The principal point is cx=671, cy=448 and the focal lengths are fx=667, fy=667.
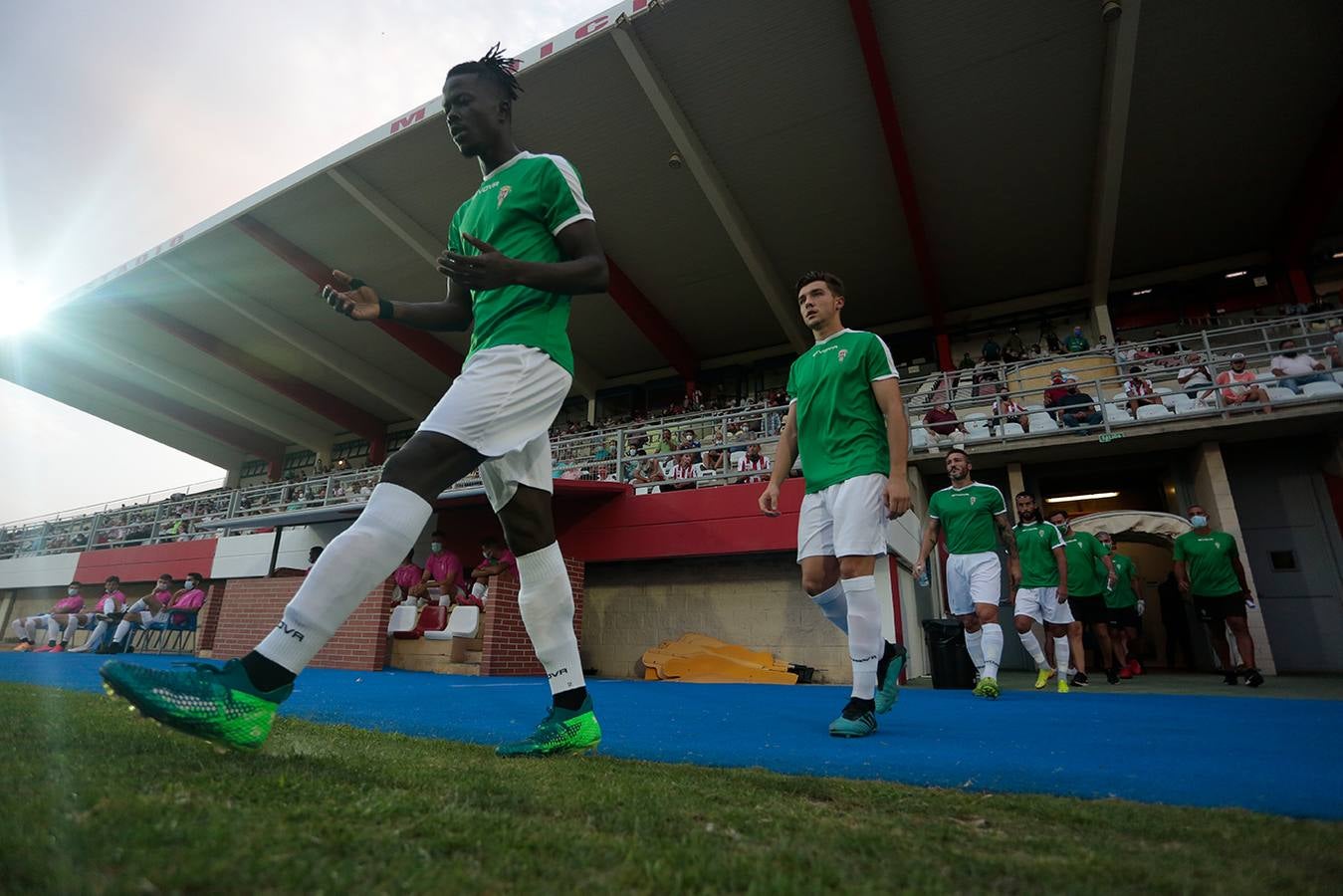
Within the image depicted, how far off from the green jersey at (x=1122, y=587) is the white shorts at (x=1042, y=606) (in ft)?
8.36

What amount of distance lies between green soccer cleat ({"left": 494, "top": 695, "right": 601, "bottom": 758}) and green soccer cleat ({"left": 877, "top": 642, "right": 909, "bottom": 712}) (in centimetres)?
189

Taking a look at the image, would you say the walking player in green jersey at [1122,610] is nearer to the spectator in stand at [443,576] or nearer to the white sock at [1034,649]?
the white sock at [1034,649]

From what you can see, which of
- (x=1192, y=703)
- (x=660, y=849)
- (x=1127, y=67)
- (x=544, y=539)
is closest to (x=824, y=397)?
(x=544, y=539)

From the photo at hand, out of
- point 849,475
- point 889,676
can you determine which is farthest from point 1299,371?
point 849,475

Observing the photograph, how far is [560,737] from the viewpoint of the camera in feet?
6.87

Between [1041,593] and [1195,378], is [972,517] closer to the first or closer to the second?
[1041,593]

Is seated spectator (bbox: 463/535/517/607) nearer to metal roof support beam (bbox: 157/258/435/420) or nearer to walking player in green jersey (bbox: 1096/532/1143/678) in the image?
walking player in green jersey (bbox: 1096/532/1143/678)

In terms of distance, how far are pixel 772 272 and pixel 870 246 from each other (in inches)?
91.1

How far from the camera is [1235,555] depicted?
304 inches

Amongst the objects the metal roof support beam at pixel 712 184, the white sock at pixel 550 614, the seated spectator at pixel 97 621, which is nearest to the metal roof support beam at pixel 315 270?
the metal roof support beam at pixel 712 184

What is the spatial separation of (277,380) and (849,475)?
24.5 m

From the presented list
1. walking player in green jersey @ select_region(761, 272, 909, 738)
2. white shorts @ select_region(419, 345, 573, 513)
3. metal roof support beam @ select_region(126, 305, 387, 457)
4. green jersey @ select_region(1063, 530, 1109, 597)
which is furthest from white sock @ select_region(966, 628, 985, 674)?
metal roof support beam @ select_region(126, 305, 387, 457)

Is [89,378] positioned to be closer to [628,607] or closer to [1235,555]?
[628,607]

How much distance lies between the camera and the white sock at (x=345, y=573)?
1703 millimetres
